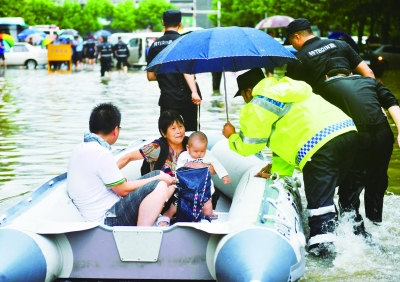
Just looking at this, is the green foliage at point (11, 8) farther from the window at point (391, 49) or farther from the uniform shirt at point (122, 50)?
the window at point (391, 49)

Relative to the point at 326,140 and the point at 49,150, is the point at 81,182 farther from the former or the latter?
the point at 49,150

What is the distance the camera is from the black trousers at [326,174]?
5.38 m

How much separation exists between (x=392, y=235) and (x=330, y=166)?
1303 millimetres

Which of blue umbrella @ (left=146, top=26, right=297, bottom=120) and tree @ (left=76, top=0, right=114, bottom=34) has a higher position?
blue umbrella @ (left=146, top=26, right=297, bottom=120)

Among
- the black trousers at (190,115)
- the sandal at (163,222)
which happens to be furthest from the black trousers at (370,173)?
the black trousers at (190,115)

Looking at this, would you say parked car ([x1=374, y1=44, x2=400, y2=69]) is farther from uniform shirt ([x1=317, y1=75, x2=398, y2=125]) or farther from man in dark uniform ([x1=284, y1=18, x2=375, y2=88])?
uniform shirt ([x1=317, y1=75, x2=398, y2=125])

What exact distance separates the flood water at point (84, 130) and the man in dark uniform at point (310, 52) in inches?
54.0

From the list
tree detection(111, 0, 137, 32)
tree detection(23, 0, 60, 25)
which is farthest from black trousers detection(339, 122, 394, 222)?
tree detection(111, 0, 137, 32)

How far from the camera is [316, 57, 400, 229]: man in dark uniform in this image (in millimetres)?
5914

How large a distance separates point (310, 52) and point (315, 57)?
0.06 metres

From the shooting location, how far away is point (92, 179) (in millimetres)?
5168

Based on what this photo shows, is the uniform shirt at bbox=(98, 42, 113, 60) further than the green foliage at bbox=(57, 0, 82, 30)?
No

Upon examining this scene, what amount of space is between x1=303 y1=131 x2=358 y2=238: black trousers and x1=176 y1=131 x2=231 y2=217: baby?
73cm

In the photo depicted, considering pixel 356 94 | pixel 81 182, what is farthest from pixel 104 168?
pixel 356 94
